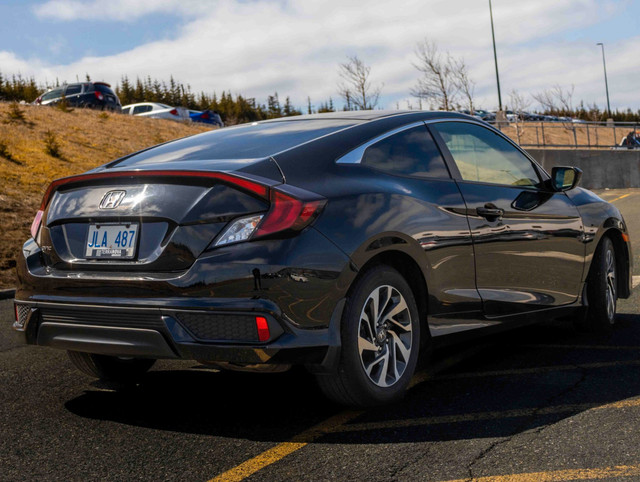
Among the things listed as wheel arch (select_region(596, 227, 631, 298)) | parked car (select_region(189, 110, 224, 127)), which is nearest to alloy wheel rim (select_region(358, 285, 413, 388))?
wheel arch (select_region(596, 227, 631, 298))

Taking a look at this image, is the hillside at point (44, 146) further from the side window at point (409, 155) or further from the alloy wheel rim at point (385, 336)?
the alloy wheel rim at point (385, 336)

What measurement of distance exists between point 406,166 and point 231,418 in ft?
5.39

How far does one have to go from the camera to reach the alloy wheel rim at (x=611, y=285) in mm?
6270

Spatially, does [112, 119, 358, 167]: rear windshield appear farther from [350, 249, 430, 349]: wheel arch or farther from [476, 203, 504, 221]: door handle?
[476, 203, 504, 221]: door handle

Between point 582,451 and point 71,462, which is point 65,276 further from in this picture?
point 582,451

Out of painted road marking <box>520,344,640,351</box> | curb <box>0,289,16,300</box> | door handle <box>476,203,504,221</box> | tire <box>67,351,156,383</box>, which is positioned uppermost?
door handle <box>476,203,504,221</box>

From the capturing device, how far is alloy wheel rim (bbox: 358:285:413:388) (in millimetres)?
4020

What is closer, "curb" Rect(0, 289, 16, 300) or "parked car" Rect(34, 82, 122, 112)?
"curb" Rect(0, 289, 16, 300)

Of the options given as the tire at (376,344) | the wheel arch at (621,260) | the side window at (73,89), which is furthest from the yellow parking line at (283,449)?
the side window at (73,89)

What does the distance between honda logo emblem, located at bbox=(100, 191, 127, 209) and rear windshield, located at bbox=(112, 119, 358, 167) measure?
0.37m

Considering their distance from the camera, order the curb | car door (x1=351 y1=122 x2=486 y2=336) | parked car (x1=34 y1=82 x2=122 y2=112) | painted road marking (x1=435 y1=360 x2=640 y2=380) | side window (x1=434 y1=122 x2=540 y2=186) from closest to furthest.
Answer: car door (x1=351 y1=122 x2=486 y2=336) < painted road marking (x1=435 y1=360 x2=640 y2=380) < side window (x1=434 y1=122 x2=540 y2=186) < the curb < parked car (x1=34 y1=82 x2=122 y2=112)

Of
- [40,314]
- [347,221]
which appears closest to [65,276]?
[40,314]

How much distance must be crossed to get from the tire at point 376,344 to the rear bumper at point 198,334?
4.8 inches

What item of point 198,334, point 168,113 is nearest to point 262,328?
point 198,334
